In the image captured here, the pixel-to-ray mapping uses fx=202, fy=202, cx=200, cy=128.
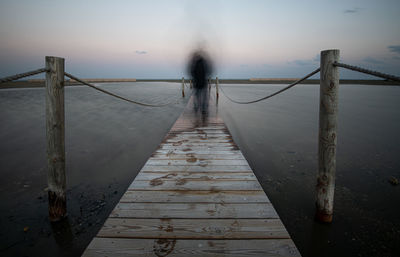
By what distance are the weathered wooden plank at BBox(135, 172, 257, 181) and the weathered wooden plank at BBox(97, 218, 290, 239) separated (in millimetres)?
966

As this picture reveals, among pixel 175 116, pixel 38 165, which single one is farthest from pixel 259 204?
pixel 175 116

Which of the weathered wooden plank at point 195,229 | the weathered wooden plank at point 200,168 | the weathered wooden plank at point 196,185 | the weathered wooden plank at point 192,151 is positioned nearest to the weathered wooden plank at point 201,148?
the weathered wooden plank at point 192,151

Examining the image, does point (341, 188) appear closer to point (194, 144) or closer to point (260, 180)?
point (260, 180)

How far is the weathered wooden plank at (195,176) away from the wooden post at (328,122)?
88 centimetres

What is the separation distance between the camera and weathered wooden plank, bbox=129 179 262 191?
2680 millimetres

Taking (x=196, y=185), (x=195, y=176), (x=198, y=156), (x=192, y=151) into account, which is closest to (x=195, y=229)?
(x=196, y=185)

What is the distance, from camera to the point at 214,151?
4.19 metres

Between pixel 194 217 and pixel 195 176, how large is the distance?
100 centimetres

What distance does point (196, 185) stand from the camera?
2.78 meters

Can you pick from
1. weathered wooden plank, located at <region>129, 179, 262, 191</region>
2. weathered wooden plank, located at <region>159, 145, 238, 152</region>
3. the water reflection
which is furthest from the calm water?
weathered wooden plank, located at <region>159, 145, 238, 152</region>

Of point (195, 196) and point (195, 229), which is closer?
point (195, 229)

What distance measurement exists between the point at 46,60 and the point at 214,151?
3.06m

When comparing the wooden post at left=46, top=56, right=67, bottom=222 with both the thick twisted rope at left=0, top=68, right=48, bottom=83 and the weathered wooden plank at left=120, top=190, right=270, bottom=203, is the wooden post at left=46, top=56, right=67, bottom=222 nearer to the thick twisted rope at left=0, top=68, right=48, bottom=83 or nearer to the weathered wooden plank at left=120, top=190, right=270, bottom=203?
the thick twisted rope at left=0, top=68, right=48, bottom=83

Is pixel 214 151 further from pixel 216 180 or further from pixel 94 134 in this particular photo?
pixel 94 134
